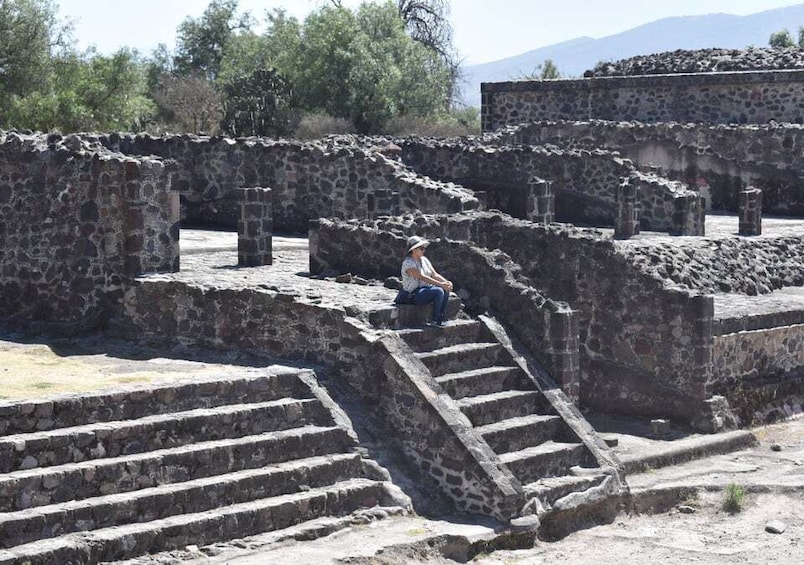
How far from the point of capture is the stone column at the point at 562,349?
17375 millimetres

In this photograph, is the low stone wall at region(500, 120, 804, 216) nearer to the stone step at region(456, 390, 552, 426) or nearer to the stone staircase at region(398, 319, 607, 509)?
the stone staircase at region(398, 319, 607, 509)

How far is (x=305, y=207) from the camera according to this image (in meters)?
25.0

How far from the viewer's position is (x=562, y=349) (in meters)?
17.4

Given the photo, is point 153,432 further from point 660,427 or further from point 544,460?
point 660,427

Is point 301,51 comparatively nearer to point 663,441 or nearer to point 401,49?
point 401,49

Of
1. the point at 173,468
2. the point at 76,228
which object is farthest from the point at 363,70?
the point at 173,468

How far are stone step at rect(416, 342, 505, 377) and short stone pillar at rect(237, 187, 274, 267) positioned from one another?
454 centimetres

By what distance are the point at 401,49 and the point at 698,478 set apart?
3375cm

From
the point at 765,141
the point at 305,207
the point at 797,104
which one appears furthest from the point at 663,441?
the point at 797,104

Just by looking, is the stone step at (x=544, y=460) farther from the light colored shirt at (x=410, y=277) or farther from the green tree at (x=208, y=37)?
the green tree at (x=208, y=37)

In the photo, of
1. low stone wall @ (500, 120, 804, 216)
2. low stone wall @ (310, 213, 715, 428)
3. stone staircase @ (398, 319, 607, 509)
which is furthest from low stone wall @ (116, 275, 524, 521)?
low stone wall @ (500, 120, 804, 216)

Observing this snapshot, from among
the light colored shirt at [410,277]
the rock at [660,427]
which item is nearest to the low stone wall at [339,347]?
the light colored shirt at [410,277]

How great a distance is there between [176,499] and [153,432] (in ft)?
2.78

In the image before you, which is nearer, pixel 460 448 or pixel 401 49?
pixel 460 448
